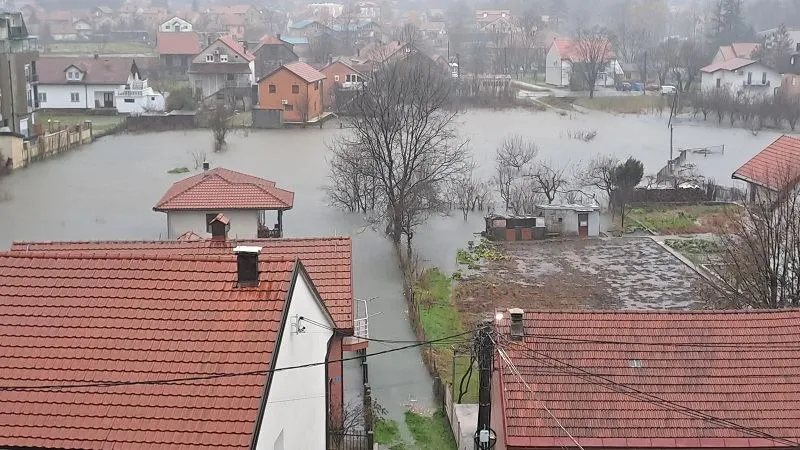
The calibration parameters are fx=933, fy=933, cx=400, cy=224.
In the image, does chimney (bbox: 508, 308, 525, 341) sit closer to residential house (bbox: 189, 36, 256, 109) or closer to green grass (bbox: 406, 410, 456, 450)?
green grass (bbox: 406, 410, 456, 450)

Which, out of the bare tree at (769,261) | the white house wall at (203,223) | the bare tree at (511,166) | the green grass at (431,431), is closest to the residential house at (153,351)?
the green grass at (431,431)

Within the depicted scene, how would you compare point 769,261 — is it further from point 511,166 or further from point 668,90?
point 668,90

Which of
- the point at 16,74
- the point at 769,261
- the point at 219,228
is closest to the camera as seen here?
the point at 219,228

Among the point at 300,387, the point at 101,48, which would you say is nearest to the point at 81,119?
the point at 300,387

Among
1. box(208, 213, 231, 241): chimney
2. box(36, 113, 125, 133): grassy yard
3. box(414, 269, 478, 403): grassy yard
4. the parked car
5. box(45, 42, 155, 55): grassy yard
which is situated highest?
box(45, 42, 155, 55): grassy yard

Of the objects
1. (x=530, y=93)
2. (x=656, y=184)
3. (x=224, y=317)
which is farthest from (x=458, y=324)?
(x=530, y=93)

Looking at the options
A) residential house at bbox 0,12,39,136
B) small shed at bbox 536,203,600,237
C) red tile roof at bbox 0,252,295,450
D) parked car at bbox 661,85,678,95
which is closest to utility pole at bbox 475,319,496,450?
red tile roof at bbox 0,252,295,450
